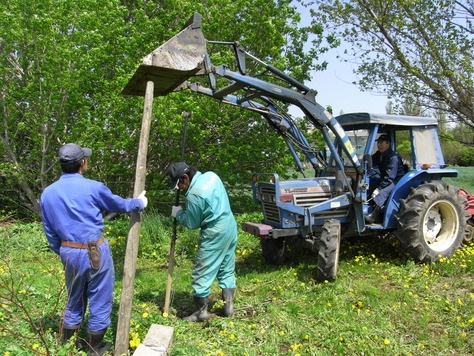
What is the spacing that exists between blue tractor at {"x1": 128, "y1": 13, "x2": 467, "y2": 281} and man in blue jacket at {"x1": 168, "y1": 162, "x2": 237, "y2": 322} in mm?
1196

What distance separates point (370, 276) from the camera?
6.12 metres

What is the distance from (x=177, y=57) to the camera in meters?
4.25

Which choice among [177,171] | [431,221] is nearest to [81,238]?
[177,171]

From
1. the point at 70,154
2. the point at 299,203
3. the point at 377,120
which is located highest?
the point at 377,120

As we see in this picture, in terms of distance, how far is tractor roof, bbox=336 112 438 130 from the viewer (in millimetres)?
6426

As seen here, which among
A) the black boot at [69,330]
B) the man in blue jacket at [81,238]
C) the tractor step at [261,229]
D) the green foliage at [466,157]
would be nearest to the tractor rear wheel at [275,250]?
the tractor step at [261,229]

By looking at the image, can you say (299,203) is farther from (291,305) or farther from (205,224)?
(205,224)

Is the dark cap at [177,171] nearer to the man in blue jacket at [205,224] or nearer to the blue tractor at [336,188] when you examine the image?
the man in blue jacket at [205,224]

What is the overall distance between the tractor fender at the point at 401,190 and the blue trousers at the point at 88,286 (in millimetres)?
4477

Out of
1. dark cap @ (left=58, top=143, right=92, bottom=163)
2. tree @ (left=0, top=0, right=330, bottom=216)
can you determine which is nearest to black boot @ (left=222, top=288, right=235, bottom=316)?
dark cap @ (left=58, top=143, right=92, bottom=163)

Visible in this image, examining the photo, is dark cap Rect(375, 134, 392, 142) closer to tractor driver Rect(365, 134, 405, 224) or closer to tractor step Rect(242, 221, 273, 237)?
tractor driver Rect(365, 134, 405, 224)

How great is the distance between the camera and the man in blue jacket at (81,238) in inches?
140

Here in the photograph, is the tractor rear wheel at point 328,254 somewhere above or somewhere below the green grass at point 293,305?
above

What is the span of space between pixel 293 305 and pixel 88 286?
253 cm
